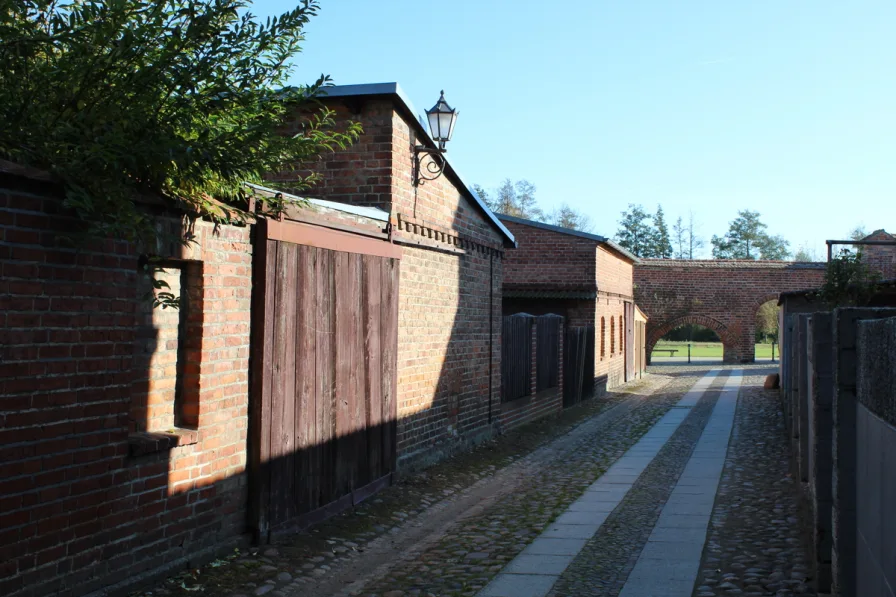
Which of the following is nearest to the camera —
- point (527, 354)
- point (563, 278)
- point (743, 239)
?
point (527, 354)

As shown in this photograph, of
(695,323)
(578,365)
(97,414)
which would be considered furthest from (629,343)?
(97,414)

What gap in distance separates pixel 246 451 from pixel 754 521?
4.66 meters

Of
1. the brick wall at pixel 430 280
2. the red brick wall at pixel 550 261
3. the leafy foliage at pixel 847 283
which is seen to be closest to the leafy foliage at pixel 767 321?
the red brick wall at pixel 550 261

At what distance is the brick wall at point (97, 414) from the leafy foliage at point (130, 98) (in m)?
0.29

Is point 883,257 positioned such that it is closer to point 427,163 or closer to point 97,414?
Answer: point 427,163

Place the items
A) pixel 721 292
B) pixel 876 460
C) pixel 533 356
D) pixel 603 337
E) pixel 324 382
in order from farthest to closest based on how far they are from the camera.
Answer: pixel 721 292
pixel 603 337
pixel 533 356
pixel 324 382
pixel 876 460

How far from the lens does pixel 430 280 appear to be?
1027 centimetres

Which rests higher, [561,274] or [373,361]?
[561,274]

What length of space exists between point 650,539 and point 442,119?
5.27 m

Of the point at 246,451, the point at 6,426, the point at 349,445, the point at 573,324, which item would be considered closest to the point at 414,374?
the point at 349,445

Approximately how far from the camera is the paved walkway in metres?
5.80

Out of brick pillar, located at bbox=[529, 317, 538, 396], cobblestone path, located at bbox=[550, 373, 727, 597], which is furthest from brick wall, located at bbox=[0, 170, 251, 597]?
brick pillar, located at bbox=[529, 317, 538, 396]

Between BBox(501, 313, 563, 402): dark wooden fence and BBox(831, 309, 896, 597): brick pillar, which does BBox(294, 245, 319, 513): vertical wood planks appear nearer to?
Answer: BBox(831, 309, 896, 597): brick pillar

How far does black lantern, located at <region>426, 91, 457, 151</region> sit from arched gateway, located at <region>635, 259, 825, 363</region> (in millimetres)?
27620
